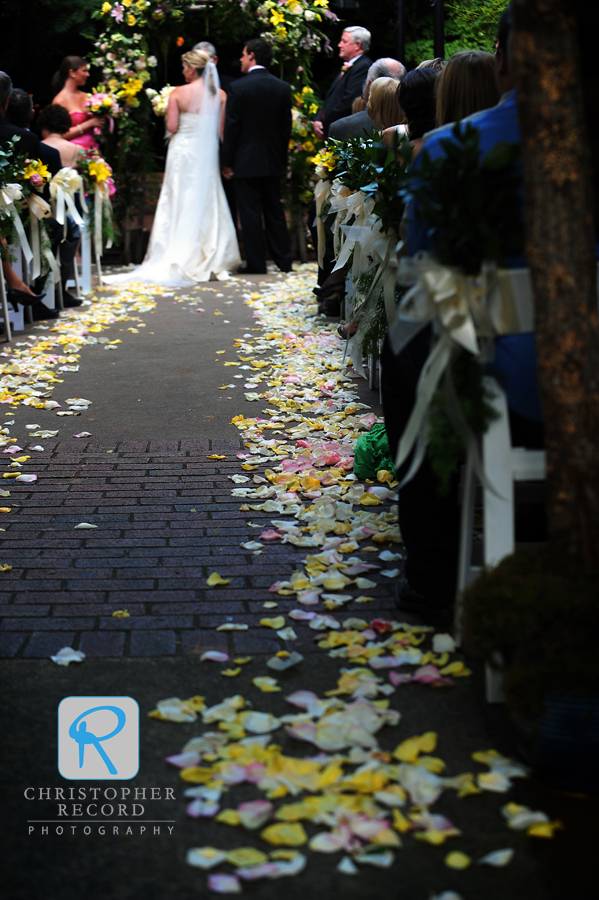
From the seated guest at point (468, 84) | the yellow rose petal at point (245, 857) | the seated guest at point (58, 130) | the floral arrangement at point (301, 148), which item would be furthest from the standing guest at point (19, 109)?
the yellow rose petal at point (245, 857)

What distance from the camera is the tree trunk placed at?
1.89 meters

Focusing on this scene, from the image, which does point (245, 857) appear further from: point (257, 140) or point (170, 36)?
point (170, 36)

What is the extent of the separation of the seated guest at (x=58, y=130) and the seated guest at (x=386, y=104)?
4.71 metres

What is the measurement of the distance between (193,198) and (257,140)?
119cm

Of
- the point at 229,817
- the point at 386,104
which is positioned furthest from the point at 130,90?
the point at 229,817

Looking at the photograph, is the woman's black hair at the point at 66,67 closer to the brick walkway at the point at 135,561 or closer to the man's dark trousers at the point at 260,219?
the man's dark trousers at the point at 260,219

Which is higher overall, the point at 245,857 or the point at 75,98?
the point at 75,98

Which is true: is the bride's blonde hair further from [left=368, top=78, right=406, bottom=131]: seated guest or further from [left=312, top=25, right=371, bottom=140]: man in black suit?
[left=368, top=78, right=406, bottom=131]: seated guest

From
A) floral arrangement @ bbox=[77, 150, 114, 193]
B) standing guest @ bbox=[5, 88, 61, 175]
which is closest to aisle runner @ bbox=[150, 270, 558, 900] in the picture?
standing guest @ bbox=[5, 88, 61, 175]

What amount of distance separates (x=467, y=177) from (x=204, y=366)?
4720mm

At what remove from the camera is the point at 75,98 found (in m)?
11.4

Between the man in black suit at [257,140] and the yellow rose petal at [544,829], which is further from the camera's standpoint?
the man in black suit at [257,140]

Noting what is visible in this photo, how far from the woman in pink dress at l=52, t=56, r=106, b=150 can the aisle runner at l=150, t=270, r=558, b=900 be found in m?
8.55

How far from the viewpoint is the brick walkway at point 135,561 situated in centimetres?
285
